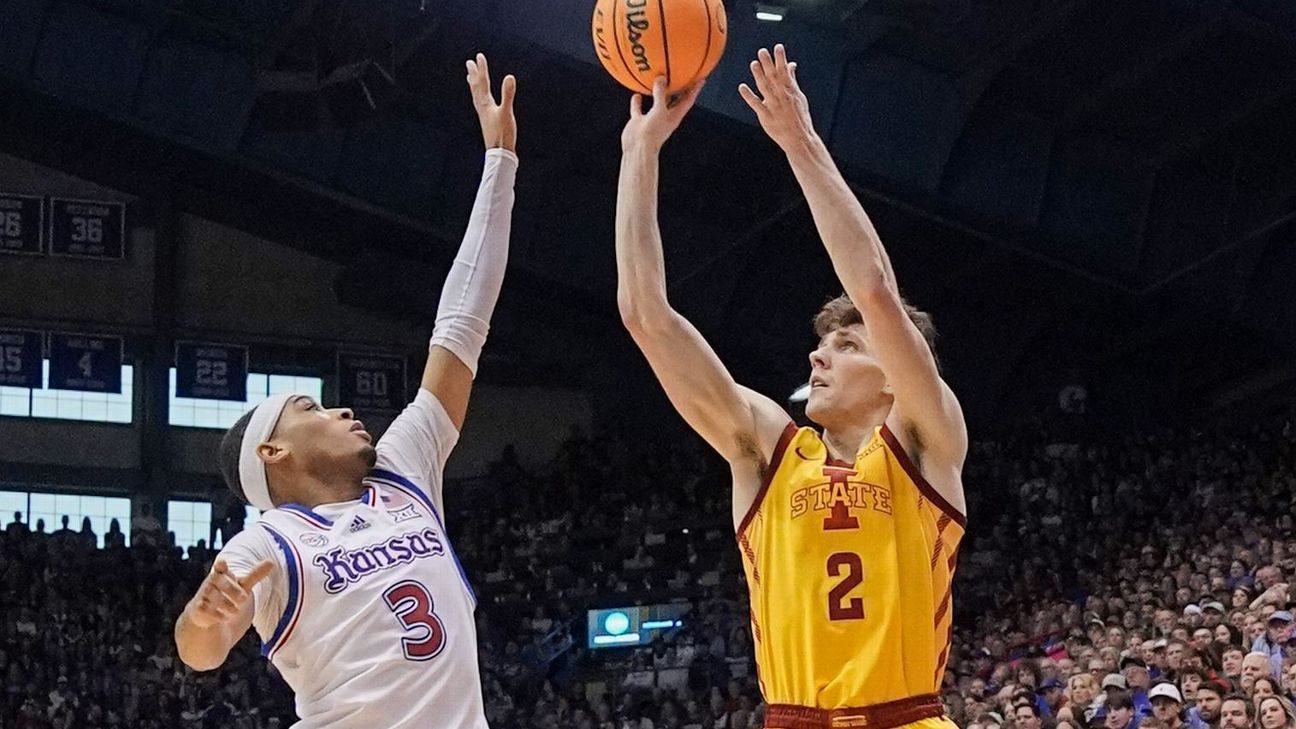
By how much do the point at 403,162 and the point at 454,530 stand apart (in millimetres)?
5803

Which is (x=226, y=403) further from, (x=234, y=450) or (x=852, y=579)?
(x=852, y=579)

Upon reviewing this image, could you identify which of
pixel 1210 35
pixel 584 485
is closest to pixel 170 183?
pixel 584 485

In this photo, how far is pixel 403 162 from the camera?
23000 mm

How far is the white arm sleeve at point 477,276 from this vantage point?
16.5 ft

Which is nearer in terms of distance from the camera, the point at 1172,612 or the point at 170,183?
the point at 1172,612

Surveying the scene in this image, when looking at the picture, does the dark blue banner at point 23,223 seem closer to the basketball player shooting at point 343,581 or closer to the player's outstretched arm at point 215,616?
the basketball player shooting at point 343,581

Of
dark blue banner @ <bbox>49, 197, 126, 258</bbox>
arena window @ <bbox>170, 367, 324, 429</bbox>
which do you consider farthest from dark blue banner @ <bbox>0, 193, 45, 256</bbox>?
arena window @ <bbox>170, 367, 324, 429</bbox>

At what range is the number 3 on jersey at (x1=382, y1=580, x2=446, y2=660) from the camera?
4.33 meters

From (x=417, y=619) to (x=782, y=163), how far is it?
55.7 ft

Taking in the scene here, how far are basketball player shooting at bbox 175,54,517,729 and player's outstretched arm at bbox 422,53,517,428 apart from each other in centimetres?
17

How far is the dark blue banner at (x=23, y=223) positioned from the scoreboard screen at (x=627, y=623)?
31.3 ft

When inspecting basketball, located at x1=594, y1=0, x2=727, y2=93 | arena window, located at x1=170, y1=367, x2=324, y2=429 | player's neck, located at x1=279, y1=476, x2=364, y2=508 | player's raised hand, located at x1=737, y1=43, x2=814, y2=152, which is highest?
arena window, located at x1=170, y1=367, x2=324, y2=429

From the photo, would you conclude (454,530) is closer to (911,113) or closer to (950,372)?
(950,372)

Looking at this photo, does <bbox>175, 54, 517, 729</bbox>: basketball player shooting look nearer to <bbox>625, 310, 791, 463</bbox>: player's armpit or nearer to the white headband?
the white headband
